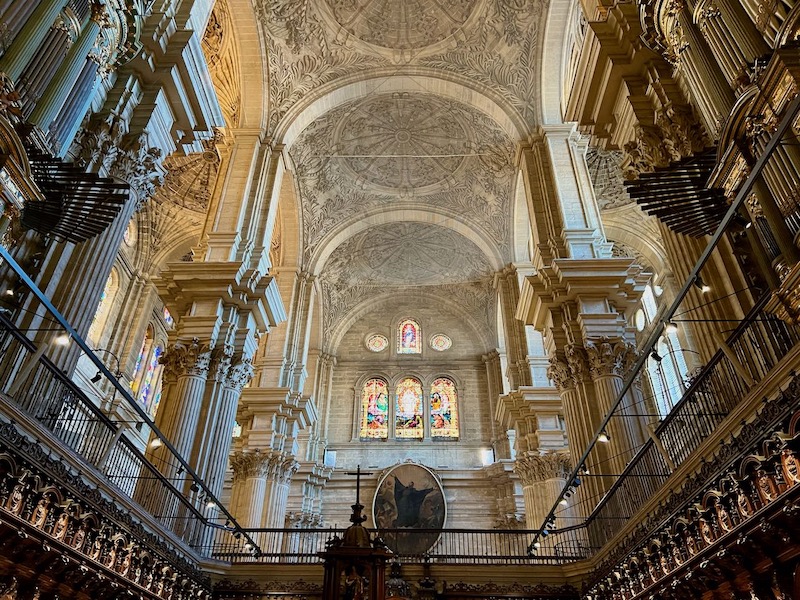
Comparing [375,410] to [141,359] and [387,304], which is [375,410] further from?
[141,359]

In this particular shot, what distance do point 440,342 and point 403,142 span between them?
10518mm

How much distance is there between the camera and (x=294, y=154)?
61.5 ft

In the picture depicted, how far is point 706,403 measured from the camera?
229 inches

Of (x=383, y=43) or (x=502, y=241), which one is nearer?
(x=383, y=43)

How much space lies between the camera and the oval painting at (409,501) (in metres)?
21.8

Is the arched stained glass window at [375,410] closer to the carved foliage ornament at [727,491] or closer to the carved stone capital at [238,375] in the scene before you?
the carved stone capital at [238,375]

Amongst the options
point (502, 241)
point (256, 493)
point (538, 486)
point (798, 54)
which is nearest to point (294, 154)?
point (502, 241)

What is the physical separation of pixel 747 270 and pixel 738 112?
1.50 meters

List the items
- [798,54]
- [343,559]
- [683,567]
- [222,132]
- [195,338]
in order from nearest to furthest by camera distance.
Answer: [798,54] < [683,567] < [343,559] < [195,338] < [222,132]

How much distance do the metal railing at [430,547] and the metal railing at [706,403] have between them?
256cm

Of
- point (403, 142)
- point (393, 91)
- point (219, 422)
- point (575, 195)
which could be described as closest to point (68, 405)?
point (219, 422)

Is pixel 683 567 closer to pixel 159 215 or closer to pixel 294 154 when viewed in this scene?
pixel 294 154

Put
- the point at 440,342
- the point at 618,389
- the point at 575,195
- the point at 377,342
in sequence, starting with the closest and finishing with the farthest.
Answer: the point at 618,389 → the point at 575,195 → the point at 440,342 → the point at 377,342

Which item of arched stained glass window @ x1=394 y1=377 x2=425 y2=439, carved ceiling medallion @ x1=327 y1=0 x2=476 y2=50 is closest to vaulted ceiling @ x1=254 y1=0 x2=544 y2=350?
carved ceiling medallion @ x1=327 y1=0 x2=476 y2=50
